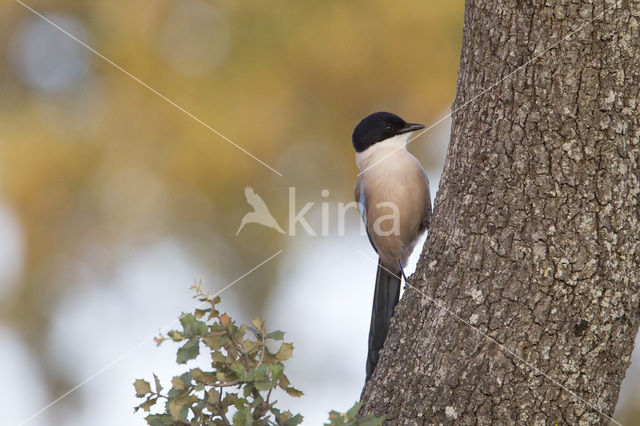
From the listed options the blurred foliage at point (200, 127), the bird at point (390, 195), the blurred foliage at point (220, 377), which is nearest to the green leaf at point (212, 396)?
the blurred foliage at point (220, 377)

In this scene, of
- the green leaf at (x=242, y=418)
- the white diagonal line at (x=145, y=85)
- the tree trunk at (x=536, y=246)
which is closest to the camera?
the green leaf at (x=242, y=418)

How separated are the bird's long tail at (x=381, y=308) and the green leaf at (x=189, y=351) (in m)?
1.45

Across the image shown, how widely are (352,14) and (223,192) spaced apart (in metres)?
2.10

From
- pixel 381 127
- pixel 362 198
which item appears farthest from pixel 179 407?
pixel 381 127

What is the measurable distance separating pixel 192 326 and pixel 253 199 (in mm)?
4697

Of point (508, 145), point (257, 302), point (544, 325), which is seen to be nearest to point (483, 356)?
point (544, 325)

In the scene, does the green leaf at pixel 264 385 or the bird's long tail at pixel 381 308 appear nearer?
the green leaf at pixel 264 385

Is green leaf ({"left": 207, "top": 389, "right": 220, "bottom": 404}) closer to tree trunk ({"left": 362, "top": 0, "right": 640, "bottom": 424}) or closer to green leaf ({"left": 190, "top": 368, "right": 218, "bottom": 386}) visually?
green leaf ({"left": 190, "top": 368, "right": 218, "bottom": 386})

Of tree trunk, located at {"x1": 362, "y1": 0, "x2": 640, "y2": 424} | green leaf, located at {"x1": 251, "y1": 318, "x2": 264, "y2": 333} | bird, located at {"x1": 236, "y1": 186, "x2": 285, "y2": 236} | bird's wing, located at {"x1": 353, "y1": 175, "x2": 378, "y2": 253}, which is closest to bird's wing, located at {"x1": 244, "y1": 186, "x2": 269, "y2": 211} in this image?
bird, located at {"x1": 236, "y1": 186, "x2": 285, "y2": 236}

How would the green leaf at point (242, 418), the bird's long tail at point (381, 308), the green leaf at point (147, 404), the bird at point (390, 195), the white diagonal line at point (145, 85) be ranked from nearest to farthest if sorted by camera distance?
the green leaf at point (242, 418), the green leaf at point (147, 404), the bird's long tail at point (381, 308), the bird at point (390, 195), the white diagonal line at point (145, 85)

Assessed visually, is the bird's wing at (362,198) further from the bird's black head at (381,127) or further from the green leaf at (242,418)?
the green leaf at (242,418)

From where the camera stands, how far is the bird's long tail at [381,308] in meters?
3.38

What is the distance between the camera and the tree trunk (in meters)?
2.08

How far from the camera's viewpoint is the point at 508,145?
2.30 meters
